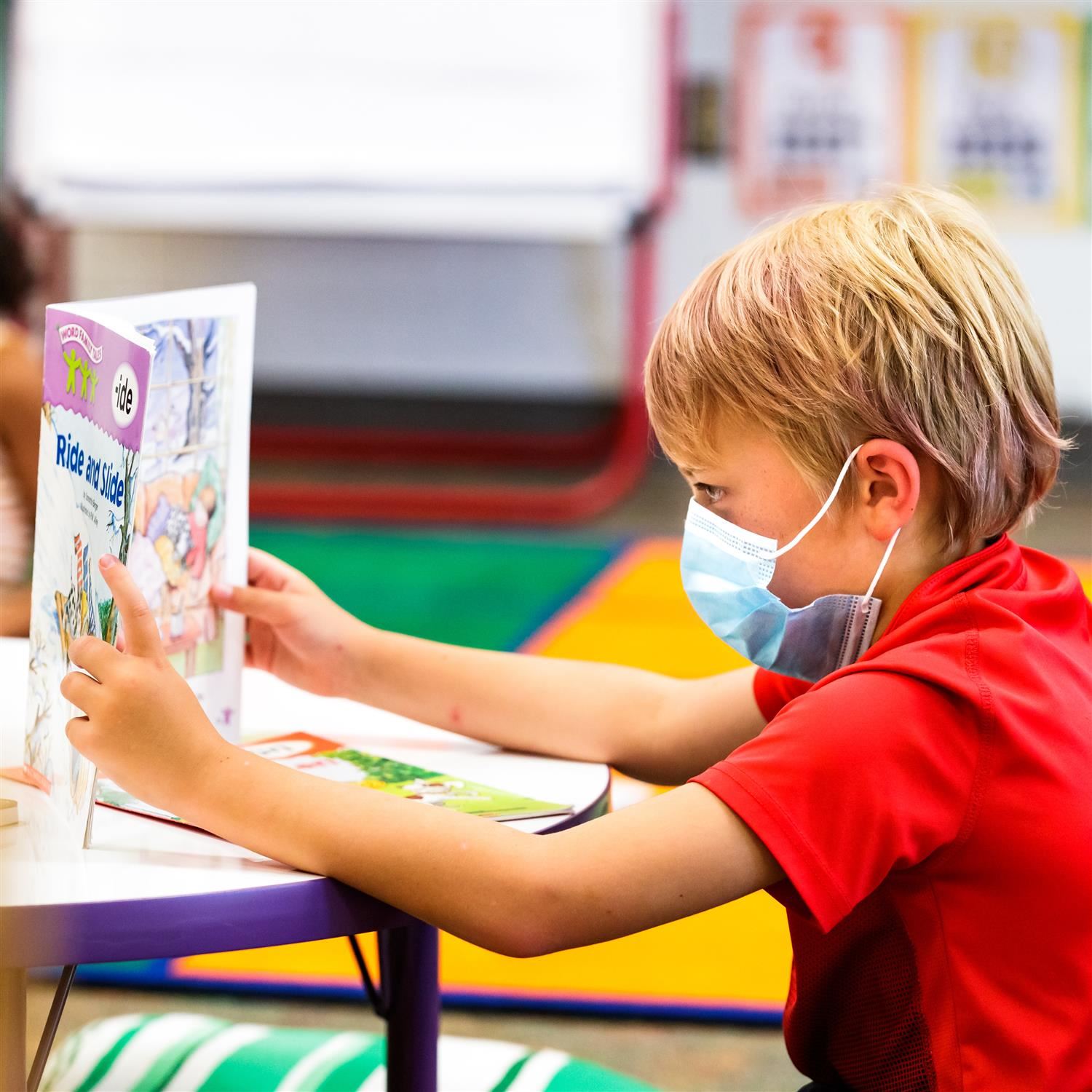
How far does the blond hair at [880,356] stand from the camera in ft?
2.64

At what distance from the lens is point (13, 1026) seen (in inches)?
23.5

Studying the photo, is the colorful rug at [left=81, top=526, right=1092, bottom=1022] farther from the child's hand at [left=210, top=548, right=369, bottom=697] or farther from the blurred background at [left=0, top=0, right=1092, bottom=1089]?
the child's hand at [left=210, top=548, right=369, bottom=697]

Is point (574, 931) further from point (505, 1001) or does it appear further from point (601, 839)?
point (505, 1001)

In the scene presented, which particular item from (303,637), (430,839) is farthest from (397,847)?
(303,637)

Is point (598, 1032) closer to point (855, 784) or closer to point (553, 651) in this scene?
point (855, 784)

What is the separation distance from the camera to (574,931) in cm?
71

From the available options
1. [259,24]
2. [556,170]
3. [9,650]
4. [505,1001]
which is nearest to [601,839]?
[9,650]

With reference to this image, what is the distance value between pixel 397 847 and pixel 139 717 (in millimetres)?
138

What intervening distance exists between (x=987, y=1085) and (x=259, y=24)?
14.9 ft

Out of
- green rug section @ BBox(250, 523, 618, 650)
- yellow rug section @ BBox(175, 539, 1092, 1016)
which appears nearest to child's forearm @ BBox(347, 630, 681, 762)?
yellow rug section @ BBox(175, 539, 1092, 1016)

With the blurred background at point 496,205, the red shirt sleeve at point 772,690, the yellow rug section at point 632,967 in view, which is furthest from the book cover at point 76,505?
the blurred background at point 496,205

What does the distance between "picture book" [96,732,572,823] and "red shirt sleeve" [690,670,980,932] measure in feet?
0.44

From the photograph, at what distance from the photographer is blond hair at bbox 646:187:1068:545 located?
31.7 inches

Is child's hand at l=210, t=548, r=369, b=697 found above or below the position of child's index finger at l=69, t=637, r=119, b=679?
below
